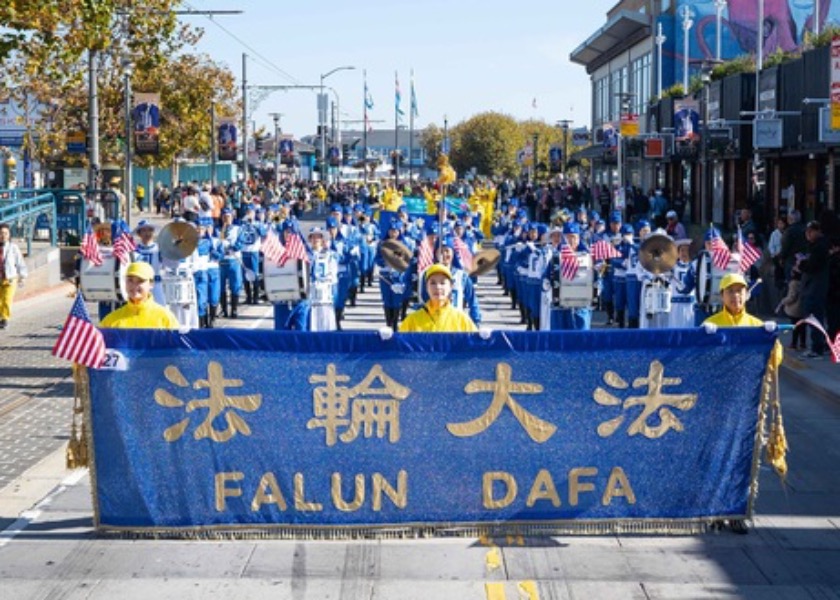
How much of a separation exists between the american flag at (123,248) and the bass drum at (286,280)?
1708 mm

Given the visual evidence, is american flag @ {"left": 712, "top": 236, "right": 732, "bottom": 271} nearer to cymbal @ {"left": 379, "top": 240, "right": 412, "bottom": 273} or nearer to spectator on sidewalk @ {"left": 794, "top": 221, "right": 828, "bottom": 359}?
spectator on sidewalk @ {"left": 794, "top": 221, "right": 828, "bottom": 359}

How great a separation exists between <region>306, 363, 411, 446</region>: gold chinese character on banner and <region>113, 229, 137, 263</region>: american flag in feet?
27.2

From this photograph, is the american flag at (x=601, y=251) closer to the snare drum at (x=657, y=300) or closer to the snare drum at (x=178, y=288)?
the snare drum at (x=657, y=300)

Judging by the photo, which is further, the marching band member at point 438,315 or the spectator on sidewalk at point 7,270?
the spectator on sidewalk at point 7,270

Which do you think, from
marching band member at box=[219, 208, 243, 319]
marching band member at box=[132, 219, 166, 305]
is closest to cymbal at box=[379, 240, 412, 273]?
marching band member at box=[132, 219, 166, 305]

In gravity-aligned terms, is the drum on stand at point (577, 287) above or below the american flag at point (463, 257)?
below

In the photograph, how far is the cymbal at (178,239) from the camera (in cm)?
1731

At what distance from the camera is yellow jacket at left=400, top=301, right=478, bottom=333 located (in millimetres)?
10711

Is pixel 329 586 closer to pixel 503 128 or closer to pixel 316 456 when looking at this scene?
pixel 316 456

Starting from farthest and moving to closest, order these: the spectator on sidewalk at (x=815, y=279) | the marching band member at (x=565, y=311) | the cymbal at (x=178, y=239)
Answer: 1. the spectator on sidewalk at (x=815, y=279)
2. the marching band member at (x=565, y=311)
3. the cymbal at (x=178, y=239)

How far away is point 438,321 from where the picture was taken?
10734 mm

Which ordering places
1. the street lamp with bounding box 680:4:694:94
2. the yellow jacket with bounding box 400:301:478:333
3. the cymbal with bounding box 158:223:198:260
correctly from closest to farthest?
1. the yellow jacket with bounding box 400:301:478:333
2. the cymbal with bounding box 158:223:198:260
3. the street lamp with bounding box 680:4:694:94

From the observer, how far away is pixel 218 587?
885cm

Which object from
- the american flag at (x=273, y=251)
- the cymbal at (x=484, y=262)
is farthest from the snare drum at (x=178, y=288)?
the cymbal at (x=484, y=262)
